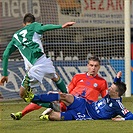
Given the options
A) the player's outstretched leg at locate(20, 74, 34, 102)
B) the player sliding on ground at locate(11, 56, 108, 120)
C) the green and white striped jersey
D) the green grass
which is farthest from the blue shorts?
the green and white striped jersey

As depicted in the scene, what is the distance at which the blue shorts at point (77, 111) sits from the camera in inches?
378

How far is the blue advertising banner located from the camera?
50.6 ft

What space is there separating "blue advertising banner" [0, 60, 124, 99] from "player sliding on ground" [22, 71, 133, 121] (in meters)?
5.74

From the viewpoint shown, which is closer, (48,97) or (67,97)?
(48,97)

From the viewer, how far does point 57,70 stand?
52.3 ft

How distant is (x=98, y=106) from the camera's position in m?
9.61

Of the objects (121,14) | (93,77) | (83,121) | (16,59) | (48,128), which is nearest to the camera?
(48,128)

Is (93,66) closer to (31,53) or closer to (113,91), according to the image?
(113,91)

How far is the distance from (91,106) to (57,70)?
633 cm

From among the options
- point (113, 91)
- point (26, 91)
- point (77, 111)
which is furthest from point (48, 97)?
point (113, 91)

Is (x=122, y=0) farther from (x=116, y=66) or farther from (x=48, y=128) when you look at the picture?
(x=48, y=128)

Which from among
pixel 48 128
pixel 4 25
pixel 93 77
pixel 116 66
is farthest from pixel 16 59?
pixel 48 128

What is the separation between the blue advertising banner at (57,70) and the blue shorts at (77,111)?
5750 millimetres

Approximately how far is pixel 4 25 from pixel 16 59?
3.15 ft
